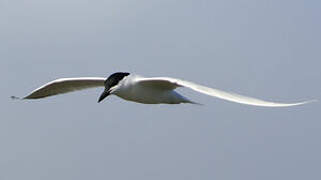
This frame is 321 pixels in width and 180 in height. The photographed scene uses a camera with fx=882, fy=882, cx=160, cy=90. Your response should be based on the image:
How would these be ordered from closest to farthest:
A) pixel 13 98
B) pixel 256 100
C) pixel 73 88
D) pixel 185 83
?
pixel 256 100, pixel 185 83, pixel 13 98, pixel 73 88

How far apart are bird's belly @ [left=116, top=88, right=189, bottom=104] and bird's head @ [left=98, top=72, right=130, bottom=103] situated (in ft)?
1.80

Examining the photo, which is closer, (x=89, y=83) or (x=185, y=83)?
(x=185, y=83)

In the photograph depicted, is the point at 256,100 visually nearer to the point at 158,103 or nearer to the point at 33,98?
the point at 158,103

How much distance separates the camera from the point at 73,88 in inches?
942

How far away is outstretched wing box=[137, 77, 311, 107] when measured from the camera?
16078 mm

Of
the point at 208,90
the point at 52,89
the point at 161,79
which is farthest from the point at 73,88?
the point at 208,90

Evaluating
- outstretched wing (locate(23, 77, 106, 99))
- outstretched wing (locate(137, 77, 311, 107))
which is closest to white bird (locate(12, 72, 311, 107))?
outstretched wing (locate(137, 77, 311, 107))

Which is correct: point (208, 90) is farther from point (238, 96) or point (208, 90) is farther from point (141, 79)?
point (141, 79)

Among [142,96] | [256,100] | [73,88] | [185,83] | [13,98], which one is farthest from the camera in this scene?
[73,88]

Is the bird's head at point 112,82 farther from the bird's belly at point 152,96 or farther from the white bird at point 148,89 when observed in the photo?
the bird's belly at point 152,96

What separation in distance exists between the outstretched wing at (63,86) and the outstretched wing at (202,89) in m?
4.26

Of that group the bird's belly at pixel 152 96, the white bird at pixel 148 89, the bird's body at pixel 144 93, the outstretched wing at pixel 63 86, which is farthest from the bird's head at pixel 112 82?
the outstretched wing at pixel 63 86

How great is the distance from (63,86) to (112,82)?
4.08 m

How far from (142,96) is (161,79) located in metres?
0.79
